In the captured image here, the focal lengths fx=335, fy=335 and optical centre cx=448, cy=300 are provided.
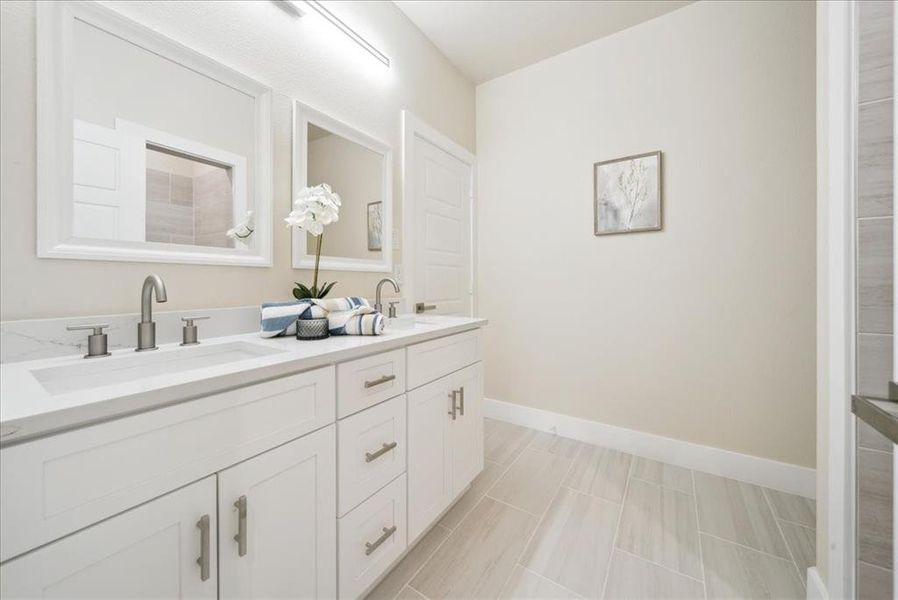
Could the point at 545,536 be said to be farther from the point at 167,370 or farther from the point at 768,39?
the point at 768,39

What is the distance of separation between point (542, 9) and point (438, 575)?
9.52 ft

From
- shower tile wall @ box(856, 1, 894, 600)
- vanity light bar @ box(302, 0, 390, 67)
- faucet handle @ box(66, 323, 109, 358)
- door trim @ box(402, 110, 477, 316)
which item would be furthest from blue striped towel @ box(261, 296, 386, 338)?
shower tile wall @ box(856, 1, 894, 600)

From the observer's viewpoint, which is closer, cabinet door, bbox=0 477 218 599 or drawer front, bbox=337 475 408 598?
cabinet door, bbox=0 477 218 599

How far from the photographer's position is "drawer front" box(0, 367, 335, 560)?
0.49 m

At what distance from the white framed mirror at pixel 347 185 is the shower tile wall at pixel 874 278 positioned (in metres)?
1.79

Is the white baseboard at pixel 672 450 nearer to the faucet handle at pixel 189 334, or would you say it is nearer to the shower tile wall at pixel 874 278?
the shower tile wall at pixel 874 278

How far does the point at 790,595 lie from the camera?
46.0 inches

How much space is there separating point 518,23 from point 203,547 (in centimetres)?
281

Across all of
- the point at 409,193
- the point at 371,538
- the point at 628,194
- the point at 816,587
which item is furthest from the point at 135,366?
the point at 628,194

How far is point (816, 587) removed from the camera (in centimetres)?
106

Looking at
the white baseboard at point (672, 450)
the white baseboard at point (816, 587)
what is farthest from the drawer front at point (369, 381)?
the white baseboard at point (672, 450)

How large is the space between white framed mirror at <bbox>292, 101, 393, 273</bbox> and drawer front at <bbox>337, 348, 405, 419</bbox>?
0.66m

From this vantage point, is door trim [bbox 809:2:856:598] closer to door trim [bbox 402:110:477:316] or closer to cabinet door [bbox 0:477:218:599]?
cabinet door [bbox 0:477:218:599]

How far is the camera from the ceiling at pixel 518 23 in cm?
196
